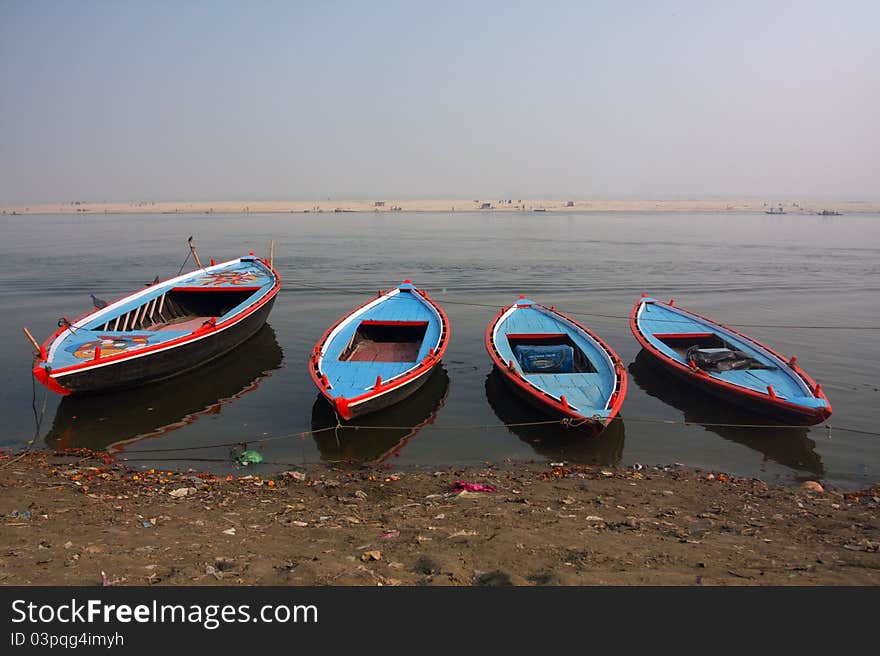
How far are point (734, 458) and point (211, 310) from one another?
17.8 meters

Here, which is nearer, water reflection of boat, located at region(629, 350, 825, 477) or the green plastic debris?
the green plastic debris

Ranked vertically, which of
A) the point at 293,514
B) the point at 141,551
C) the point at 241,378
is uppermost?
the point at 141,551

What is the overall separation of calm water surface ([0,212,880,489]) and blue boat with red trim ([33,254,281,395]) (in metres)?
0.77

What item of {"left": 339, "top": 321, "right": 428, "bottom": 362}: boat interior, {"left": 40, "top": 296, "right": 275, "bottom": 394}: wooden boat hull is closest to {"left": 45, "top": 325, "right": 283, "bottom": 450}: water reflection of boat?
{"left": 40, "top": 296, "right": 275, "bottom": 394}: wooden boat hull

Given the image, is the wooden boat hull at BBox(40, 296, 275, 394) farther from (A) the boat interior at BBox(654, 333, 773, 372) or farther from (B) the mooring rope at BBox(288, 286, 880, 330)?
(A) the boat interior at BBox(654, 333, 773, 372)

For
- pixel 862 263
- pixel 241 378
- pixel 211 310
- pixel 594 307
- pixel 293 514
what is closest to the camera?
pixel 293 514

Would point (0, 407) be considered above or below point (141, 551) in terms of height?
below

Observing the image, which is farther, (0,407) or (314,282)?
(314,282)

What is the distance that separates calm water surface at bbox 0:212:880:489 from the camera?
35.3 feet

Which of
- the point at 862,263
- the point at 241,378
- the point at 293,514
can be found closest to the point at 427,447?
the point at 293,514

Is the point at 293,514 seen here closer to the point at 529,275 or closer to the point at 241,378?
the point at 241,378

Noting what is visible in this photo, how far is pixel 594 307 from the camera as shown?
23562mm

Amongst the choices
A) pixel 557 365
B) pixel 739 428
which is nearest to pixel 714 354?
pixel 739 428

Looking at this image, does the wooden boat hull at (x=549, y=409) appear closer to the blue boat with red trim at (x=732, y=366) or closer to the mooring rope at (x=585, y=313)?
the blue boat with red trim at (x=732, y=366)
